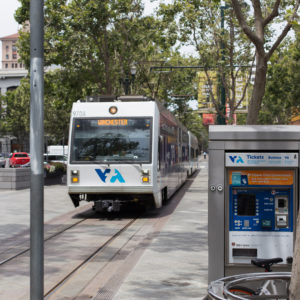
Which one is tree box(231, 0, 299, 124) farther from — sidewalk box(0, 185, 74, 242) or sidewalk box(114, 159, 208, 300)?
sidewalk box(0, 185, 74, 242)

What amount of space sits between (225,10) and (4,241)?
13161 millimetres

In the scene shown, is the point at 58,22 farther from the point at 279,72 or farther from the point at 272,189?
the point at 272,189

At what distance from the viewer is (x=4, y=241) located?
10.1 metres

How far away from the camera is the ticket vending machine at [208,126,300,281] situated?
5.29m

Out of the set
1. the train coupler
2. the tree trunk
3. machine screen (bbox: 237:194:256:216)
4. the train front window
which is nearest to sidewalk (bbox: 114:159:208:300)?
machine screen (bbox: 237:194:256:216)

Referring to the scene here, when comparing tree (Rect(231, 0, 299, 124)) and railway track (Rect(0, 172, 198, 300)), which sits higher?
tree (Rect(231, 0, 299, 124))

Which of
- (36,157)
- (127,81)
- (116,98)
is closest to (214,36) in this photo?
(127,81)

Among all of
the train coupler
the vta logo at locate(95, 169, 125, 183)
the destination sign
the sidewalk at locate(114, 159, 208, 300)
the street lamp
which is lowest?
the sidewalk at locate(114, 159, 208, 300)

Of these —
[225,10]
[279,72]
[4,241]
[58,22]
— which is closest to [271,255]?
[4,241]

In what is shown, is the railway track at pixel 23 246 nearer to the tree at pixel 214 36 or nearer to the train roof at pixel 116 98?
the train roof at pixel 116 98

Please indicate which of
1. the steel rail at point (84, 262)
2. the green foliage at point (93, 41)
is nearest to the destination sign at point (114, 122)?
the steel rail at point (84, 262)

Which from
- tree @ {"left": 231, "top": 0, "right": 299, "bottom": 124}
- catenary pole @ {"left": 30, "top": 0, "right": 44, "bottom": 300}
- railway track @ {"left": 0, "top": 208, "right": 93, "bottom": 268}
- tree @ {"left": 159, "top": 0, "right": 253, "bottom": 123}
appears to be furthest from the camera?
tree @ {"left": 159, "top": 0, "right": 253, "bottom": 123}

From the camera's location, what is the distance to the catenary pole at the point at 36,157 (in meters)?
4.32

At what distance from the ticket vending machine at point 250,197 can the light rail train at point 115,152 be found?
7556mm
